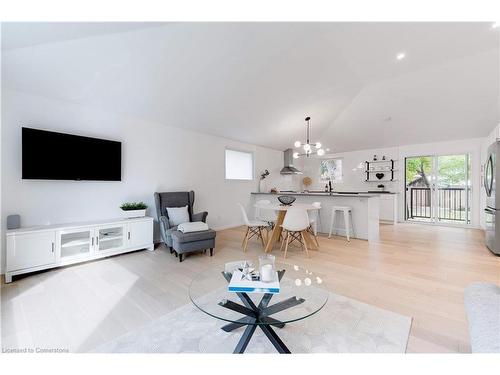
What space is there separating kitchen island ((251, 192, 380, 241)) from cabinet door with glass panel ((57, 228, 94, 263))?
4341 mm

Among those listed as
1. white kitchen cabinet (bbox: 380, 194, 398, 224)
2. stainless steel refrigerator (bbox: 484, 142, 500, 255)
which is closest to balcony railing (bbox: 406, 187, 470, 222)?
white kitchen cabinet (bbox: 380, 194, 398, 224)

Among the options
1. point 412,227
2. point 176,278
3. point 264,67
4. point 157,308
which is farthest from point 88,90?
point 412,227

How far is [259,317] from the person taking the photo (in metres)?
1.47

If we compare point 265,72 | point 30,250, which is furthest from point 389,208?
point 30,250

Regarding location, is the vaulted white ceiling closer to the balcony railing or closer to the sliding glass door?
the sliding glass door

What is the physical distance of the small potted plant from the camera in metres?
3.61

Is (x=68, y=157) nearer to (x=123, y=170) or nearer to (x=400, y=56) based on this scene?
(x=123, y=170)

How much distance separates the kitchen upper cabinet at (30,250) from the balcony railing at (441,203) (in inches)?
321

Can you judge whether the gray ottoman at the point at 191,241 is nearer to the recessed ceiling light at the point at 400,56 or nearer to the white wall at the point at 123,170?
the white wall at the point at 123,170

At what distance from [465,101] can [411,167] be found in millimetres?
2328

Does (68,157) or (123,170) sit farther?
(123,170)

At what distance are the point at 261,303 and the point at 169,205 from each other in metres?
2.92

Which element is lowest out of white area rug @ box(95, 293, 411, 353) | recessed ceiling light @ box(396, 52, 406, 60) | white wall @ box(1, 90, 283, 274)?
white area rug @ box(95, 293, 411, 353)
